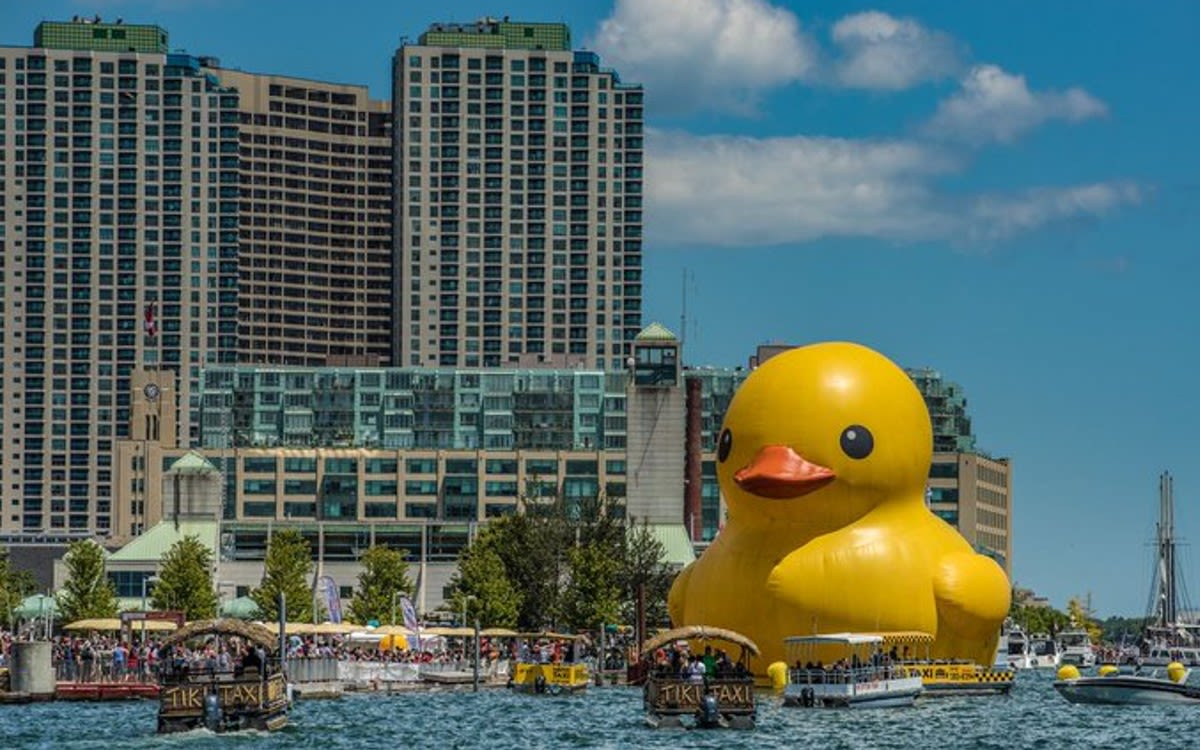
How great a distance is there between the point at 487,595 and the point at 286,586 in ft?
36.4

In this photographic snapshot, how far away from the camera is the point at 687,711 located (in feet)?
281

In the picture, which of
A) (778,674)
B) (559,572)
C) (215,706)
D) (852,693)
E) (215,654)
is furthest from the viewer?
(559,572)

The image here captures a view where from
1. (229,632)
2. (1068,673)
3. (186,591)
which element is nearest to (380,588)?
(186,591)

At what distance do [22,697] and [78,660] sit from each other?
7.86 meters

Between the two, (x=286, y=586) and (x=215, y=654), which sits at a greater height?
(x=286, y=586)

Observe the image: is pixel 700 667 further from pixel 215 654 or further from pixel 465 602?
pixel 465 602

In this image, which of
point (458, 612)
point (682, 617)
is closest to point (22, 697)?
point (682, 617)

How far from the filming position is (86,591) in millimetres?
152875

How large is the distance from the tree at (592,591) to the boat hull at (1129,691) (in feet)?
147

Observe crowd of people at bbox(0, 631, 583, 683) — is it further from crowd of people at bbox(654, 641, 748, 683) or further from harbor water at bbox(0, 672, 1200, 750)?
crowd of people at bbox(654, 641, 748, 683)

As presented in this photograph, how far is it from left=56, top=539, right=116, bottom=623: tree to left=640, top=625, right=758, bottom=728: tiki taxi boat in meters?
67.4

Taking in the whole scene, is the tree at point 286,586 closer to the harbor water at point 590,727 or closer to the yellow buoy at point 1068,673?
the harbor water at point 590,727

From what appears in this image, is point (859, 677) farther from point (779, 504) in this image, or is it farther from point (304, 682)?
point (304, 682)

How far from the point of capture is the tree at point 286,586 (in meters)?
154
